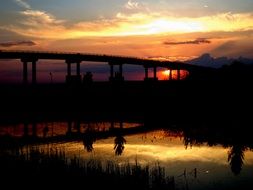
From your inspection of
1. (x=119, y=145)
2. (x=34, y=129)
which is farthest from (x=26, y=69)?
(x=119, y=145)

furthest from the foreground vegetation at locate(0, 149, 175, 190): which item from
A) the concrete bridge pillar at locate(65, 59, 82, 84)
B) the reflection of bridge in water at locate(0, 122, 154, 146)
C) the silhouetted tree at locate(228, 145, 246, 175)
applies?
the concrete bridge pillar at locate(65, 59, 82, 84)

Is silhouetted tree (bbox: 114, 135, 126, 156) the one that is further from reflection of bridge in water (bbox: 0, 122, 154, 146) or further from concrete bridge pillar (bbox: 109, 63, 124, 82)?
concrete bridge pillar (bbox: 109, 63, 124, 82)

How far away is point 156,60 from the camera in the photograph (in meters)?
131

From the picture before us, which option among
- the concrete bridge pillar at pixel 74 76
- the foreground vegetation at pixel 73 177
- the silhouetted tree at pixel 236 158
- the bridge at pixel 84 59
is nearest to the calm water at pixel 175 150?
the silhouetted tree at pixel 236 158

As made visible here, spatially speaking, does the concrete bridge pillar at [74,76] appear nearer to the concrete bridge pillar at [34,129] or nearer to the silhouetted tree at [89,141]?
the concrete bridge pillar at [34,129]

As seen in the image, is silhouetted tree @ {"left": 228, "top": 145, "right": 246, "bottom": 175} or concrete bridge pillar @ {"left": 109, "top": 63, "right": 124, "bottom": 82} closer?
silhouetted tree @ {"left": 228, "top": 145, "right": 246, "bottom": 175}

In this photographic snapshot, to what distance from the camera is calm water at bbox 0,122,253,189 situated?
18.4 meters

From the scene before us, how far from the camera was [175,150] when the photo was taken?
25031mm

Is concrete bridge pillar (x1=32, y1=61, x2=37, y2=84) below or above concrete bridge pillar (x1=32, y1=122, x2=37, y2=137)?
above

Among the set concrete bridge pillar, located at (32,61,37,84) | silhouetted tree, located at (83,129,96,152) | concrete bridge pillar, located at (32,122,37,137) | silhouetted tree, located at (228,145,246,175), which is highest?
concrete bridge pillar, located at (32,61,37,84)

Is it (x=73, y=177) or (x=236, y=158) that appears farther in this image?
(x=236, y=158)

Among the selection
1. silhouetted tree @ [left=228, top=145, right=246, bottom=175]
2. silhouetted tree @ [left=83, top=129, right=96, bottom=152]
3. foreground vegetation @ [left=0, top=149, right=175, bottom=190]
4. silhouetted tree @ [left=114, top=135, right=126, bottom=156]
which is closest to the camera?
foreground vegetation @ [left=0, top=149, right=175, bottom=190]

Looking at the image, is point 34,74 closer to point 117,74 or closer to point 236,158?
point 117,74

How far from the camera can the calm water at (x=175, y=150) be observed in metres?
18.4
